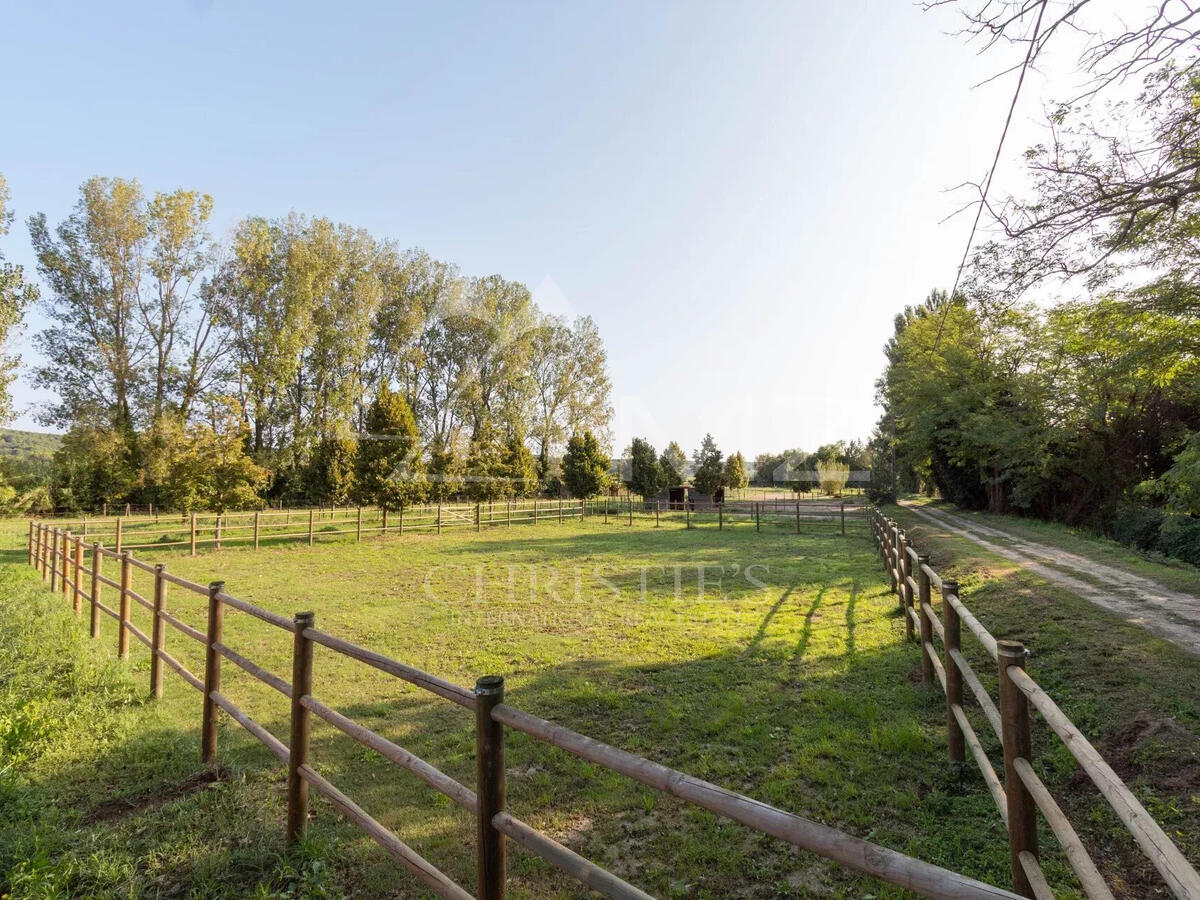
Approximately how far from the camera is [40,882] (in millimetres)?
2439

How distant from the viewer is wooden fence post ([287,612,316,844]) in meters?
2.85

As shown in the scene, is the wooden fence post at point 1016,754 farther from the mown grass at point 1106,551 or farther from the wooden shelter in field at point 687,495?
the wooden shelter in field at point 687,495

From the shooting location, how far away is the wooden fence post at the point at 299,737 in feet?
9.36

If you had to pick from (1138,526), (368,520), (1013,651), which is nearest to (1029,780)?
(1013,651)

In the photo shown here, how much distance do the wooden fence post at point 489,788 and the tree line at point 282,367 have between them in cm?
1960

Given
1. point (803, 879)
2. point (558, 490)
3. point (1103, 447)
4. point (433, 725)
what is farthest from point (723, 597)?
point (558, 490)

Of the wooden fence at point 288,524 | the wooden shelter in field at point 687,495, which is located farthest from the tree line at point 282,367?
the wooden shelter in field at point 687,495

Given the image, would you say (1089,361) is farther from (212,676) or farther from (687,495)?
(687,495)

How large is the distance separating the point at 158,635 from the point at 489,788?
14.1 ft

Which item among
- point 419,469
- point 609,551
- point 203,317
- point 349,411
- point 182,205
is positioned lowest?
point 609,551

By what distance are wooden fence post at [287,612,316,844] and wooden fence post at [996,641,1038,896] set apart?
3.00 metres

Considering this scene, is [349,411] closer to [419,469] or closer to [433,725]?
[419,469]

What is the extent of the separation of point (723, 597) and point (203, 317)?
104 ft

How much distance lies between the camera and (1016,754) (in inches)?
83.8
